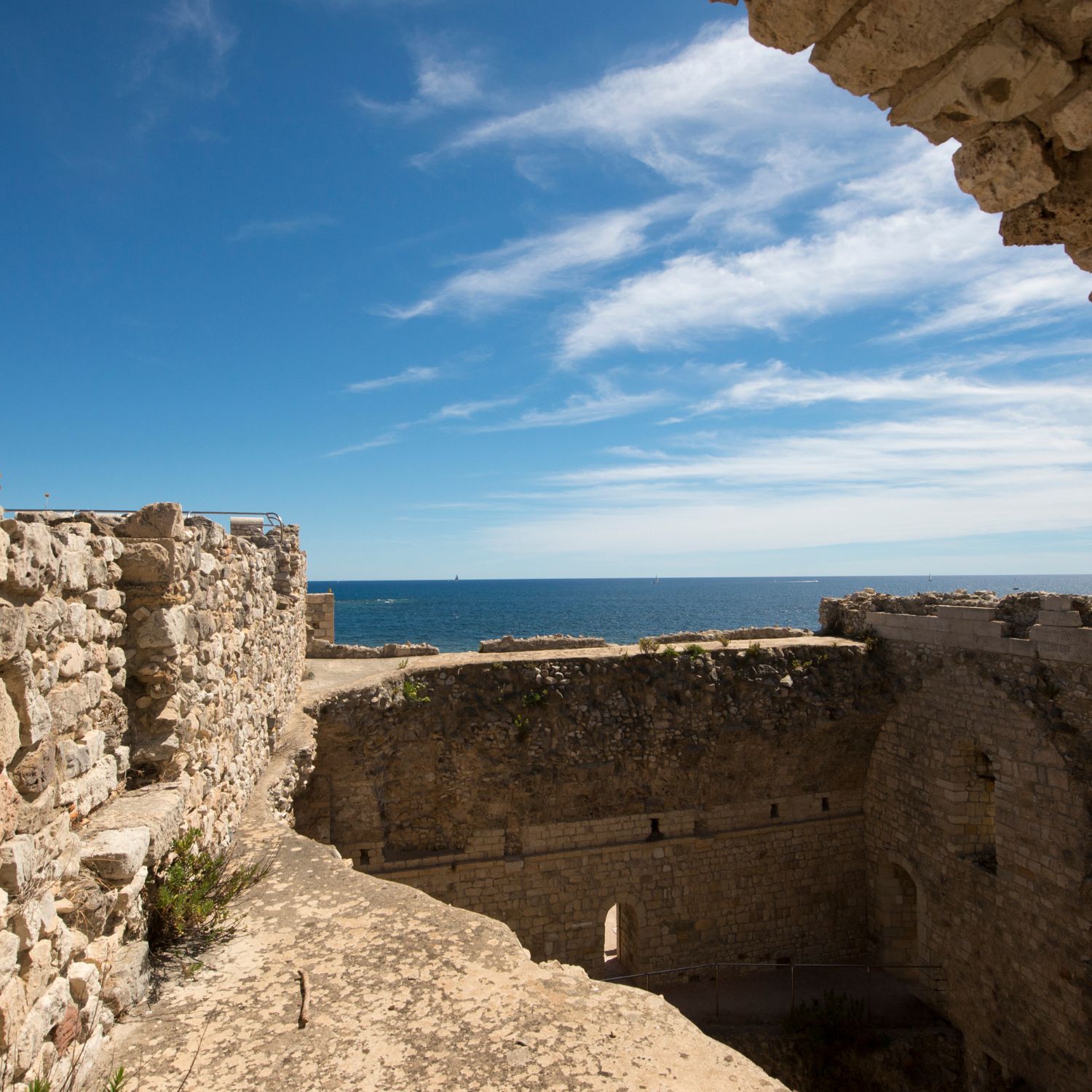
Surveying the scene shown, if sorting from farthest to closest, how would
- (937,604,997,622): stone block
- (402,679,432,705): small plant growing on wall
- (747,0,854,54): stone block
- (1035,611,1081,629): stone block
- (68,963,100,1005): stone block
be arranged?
(402,679,432,705): small plant growing on wall < (937,604,997,622): stone block < (1035,611,1081,629): stone block < (68,963,100,1005): stone block < (747,0,854,54): stone block

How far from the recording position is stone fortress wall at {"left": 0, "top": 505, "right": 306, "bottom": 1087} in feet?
10.1

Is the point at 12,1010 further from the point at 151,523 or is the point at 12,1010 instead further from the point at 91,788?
the point at 151,523

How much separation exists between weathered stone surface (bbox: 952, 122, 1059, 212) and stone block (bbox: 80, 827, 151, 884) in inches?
194

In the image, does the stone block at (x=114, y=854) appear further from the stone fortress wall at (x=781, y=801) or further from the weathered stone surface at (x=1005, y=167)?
the stone fortress wall at (x=781, y=801)

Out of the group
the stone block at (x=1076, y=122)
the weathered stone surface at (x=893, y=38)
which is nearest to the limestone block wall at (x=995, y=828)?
the stone block at (x=1076, y=122)

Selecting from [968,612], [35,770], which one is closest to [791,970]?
[968,612]

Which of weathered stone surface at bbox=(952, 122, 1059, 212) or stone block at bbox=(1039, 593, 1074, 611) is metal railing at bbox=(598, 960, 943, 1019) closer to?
stone block at bbox=(1039, 593, 1074, 611)

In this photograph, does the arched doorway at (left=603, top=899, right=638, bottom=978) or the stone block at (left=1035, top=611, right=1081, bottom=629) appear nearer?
the stone block at (left=1035, top=611, right=1081, bottom=629)

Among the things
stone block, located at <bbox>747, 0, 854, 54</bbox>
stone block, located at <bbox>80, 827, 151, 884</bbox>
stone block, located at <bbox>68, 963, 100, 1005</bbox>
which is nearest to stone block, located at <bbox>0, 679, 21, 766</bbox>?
stone block, located at <bbox>80, 827, 151, 884</bbox>

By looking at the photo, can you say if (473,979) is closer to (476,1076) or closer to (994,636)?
(476,1076)

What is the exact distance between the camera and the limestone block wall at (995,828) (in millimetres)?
10555

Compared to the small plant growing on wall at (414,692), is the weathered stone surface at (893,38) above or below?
above

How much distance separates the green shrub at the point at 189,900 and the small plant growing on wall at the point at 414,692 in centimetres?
706

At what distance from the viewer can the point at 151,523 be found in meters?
5.04
